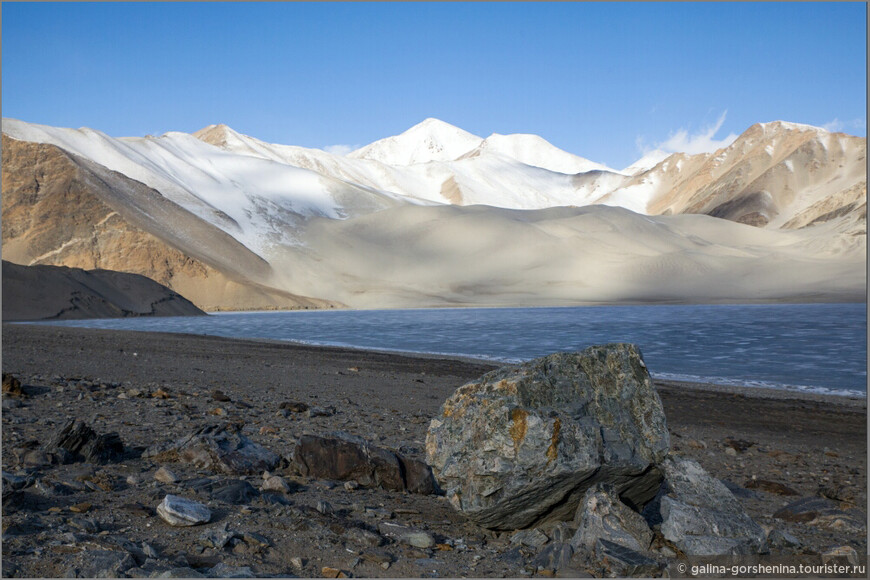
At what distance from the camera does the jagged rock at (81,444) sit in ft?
14.7

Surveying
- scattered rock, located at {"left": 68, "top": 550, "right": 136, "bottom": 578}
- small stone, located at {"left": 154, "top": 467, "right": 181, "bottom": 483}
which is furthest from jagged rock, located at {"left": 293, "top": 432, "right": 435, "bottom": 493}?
scattered rock, located at {"left": 68, "top": 550, "right": 136, "bottom": 578}

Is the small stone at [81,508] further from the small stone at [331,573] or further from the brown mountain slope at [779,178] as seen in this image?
the brown mountain slope at [779,178]

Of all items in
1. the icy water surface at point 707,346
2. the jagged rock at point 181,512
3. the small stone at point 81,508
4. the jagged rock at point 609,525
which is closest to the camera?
the jagged rock at point 609,525

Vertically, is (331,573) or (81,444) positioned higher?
(81,444)

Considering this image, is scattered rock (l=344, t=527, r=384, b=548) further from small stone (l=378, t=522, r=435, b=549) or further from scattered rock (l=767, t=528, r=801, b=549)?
scattered rock (l=767, t=528, r=801, b=549)

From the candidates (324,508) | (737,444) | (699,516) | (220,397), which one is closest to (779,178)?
(737,444)

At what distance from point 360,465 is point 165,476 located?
114 centimetres

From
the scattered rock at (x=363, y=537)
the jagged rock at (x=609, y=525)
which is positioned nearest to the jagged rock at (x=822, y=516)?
the jagged rock at (x=609, y=525)

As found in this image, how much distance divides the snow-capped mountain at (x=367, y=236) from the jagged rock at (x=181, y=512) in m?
57.4

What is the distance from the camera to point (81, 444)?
4.55 metres

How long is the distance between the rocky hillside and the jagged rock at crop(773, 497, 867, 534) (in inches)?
1260

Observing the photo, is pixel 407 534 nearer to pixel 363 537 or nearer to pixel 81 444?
pixel 363 537

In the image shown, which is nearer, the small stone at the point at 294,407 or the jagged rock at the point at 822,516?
the jagged rock at the point at 822,516

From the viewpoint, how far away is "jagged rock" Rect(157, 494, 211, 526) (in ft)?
11.3
